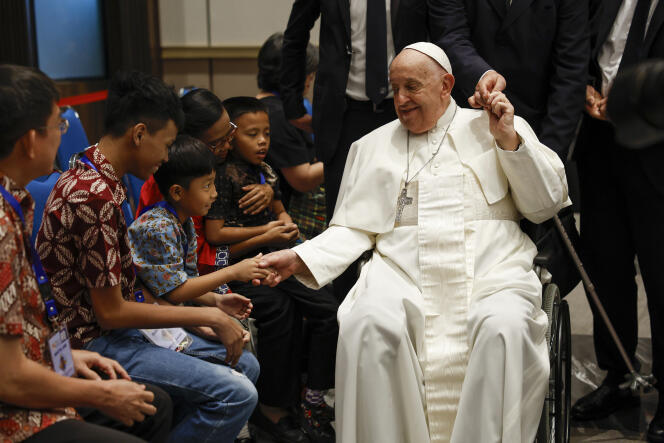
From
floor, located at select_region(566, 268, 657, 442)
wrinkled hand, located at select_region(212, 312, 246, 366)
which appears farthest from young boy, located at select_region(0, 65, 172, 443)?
floor, located at select_region(566, 268, 657, 442)

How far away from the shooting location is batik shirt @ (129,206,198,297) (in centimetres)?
242

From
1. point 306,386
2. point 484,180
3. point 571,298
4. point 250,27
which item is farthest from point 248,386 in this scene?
point 250,27

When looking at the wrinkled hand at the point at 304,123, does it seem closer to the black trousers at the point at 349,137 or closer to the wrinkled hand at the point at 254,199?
the black trousers at the point at 349,137

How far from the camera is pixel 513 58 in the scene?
3260mm

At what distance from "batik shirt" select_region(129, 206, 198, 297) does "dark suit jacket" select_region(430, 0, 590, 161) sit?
53.8 inches

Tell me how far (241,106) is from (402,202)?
2.69ft

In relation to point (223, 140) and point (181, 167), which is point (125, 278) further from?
point (223, 140)

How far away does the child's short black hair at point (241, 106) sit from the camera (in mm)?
3238

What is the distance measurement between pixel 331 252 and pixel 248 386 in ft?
2.07

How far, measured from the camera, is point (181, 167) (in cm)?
254

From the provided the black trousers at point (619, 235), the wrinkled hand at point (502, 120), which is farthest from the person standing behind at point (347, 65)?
the black trousers at point (619, 235)

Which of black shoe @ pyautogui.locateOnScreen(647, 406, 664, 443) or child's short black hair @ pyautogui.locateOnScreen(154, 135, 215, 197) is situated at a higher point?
child's short black hair @ pyautogui.locateOnScreen(154, 135, 215, 197)

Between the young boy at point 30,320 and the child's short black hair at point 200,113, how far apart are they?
1.15 metres

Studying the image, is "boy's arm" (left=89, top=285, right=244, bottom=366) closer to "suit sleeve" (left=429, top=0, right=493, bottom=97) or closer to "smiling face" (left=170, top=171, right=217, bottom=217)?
"smiling face" (left=170, top=171, right=217, bottom=217)
